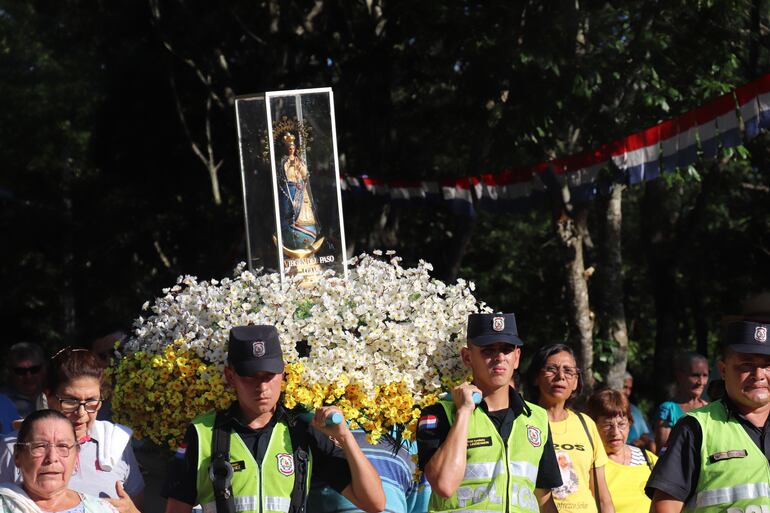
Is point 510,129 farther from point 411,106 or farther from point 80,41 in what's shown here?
point 80,41

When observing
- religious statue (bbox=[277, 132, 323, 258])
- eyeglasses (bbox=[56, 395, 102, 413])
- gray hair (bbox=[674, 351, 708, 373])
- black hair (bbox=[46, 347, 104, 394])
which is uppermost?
religious statue (bbox=[277, 132, 323, 258])

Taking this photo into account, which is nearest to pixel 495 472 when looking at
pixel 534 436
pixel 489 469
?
pixel 489 469

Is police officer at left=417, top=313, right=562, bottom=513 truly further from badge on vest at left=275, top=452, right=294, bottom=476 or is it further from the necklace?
the necklace

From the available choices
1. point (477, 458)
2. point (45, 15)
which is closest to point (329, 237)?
point (477, 458)

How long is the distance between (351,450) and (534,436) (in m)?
1.08

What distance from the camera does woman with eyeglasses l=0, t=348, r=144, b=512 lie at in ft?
17.0

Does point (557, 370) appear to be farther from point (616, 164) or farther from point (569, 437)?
point (616, 164)

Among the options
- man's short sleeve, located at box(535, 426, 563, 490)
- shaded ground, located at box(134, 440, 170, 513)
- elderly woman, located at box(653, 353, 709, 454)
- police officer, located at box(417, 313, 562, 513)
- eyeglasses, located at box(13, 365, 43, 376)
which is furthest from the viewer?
elderly woman, located at box(653, 353, 709, 454)

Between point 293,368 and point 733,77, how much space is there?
1009 cm

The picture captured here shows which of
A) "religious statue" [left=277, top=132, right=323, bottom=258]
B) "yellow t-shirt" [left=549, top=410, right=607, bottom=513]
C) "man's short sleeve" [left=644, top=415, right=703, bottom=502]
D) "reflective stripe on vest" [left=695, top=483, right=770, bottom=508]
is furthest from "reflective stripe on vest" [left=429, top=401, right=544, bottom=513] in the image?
"religious statue" [left=277, top=132, right=323, bottom=258]

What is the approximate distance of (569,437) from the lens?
651cm

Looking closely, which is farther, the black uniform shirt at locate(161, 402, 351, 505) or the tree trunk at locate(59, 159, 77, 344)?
the tree trunk at locate(59, 159, 77, 344)

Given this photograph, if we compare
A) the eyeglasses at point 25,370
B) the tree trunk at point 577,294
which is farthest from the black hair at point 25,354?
the tree trunk at point 577,294

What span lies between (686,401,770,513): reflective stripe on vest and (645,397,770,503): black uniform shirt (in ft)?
0.08
